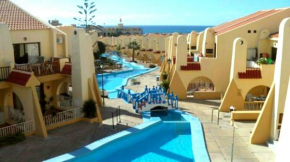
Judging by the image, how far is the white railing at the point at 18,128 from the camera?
52.0 feet

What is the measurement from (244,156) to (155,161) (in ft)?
14.6

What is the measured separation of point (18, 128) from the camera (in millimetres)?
16281

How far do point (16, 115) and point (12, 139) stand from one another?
9.30 feet

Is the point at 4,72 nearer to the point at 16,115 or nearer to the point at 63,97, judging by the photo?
the point at 16,115

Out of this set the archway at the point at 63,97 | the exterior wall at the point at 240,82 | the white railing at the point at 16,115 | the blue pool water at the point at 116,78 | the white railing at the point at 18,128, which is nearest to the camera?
the white railing at the point at 18,128

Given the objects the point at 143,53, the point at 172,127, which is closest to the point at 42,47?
Answer: the point at 172,127

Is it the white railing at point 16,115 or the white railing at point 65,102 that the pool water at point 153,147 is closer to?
the white railing at point 65,102

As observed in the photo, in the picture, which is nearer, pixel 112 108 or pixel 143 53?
pixel 112 108

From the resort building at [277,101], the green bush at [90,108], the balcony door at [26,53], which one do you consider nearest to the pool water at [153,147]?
the green bush at [90,108]

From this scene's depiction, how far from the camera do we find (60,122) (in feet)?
59.8

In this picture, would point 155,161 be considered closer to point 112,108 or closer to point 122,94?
point 112,108

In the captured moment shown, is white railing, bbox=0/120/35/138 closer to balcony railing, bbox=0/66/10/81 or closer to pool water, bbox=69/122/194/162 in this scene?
balcony railing, bbox=0/66/10/81

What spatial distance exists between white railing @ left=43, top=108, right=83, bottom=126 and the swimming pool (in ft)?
12.9

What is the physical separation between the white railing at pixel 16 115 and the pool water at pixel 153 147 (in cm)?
605
